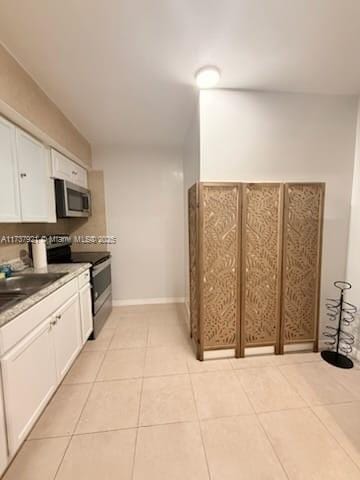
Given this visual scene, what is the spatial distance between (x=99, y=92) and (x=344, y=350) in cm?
349

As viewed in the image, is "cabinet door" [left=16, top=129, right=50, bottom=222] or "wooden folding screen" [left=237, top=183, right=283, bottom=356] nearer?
"cabinet door" [left=16, top=129, right=50, bottom=222]

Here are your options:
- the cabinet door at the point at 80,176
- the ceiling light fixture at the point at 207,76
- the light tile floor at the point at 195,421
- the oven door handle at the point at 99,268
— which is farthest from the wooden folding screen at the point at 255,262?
the cabinet door at the point at 80,176

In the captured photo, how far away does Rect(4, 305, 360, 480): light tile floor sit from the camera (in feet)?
4.16

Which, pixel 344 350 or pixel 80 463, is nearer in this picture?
pixel 80 463

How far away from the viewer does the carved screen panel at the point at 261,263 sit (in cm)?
213

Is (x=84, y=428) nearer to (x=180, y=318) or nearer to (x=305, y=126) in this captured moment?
(x=180, y=318)

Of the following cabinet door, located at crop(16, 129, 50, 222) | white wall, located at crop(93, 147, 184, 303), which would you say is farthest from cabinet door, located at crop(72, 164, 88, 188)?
cabinet door, located at crop(16, 129, 50, 222)

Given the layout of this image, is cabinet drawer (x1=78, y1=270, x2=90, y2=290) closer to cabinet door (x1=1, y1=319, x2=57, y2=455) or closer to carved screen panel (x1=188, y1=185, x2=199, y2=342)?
cabinet door (x1=1, y1=319, x2=57, y2=455)

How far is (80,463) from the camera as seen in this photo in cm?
129

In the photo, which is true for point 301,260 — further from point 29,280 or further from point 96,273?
point 29,280

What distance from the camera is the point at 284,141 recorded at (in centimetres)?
216

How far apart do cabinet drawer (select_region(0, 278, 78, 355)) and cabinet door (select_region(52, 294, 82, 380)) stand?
0.09 m

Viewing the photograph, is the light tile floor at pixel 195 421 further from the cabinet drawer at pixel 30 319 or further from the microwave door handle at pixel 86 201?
the microwave door handle at pixel 86 201

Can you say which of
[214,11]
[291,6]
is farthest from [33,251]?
[291,6]
